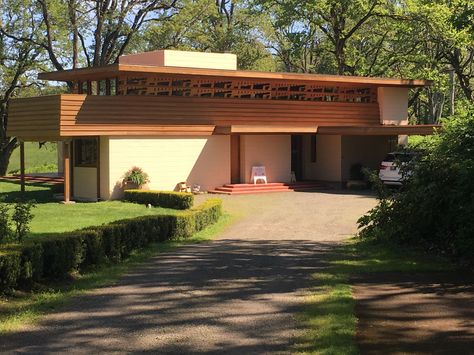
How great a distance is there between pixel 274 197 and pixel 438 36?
53.2 feet

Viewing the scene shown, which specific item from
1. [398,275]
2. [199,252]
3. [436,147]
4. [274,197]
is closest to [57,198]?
[274,197]

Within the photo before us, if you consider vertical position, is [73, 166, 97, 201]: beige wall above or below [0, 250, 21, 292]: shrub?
above

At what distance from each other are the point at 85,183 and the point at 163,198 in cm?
499

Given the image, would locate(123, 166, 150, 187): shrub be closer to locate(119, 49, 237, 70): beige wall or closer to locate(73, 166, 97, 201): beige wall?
locate(73, 166, 97, 201): beige wall

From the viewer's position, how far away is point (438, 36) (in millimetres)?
34312

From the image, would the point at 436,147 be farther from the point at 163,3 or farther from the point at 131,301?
the point at 163,3

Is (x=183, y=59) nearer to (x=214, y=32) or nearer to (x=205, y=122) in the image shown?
(x=205, y=122)

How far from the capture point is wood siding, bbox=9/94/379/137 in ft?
73.5

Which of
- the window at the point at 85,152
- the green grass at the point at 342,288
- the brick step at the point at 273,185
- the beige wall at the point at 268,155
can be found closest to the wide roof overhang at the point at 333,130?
the beige wall at the point at 268,155

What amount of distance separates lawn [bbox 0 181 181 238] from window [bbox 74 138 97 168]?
1.87 metres

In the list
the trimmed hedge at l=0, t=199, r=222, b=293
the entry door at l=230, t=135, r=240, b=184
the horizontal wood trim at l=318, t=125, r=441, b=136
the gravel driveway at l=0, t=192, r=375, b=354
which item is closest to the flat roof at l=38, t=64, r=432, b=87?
the horizontal wood trim at l=318, t=125, r=441, b=136

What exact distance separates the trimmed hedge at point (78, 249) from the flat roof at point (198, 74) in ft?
36.0

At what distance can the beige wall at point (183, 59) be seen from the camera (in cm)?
2623

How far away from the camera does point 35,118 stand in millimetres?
23172
